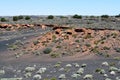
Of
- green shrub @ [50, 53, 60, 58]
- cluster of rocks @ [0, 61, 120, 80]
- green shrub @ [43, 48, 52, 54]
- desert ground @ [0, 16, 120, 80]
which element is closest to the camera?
cluster of rocks @ [0, 61, 120, 80]

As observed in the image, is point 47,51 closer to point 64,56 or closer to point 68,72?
point 64,56

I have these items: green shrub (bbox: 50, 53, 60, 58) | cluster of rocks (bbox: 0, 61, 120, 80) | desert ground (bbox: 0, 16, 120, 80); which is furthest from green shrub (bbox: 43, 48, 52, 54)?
cluster of rocks (bbox: 0, 61, 120, 80)

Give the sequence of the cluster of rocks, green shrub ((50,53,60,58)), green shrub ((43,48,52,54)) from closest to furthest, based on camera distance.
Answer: the cluster of rocks < green shrub ((50,53,60,58)) < green shrub ((43,48,52,54))

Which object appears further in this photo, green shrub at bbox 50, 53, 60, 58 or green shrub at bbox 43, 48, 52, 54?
green shrub at bbox 43, 48, 52, 54

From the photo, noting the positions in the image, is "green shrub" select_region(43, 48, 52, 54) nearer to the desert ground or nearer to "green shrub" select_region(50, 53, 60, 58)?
the desert ground

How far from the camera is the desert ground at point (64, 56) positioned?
96.1 ft

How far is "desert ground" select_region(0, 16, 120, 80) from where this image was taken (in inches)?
1153

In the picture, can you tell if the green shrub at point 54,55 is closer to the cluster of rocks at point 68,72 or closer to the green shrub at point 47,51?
the green shrub at point 47,51

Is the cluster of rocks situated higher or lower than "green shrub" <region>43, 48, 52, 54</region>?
higher

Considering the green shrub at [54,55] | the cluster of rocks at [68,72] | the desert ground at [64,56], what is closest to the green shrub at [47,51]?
the desert ground at [64,56]

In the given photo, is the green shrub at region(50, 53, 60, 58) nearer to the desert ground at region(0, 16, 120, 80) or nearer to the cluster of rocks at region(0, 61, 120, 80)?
the desert ground at region(0, 16, 120, 80)

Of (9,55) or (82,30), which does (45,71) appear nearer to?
(9,55)

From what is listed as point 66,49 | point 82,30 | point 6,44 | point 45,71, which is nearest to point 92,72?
point 45,71

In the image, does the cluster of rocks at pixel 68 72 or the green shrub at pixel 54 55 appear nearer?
the cluster of rocks at pixel 68 72
